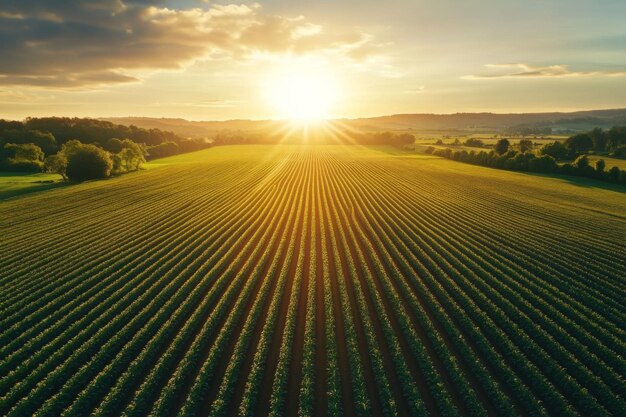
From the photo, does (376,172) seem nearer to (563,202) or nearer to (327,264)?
(563,202)

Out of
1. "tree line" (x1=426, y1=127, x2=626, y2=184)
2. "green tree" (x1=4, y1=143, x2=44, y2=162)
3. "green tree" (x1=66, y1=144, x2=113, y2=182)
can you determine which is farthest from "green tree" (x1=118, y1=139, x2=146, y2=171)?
"tree line" (x1=426, y1=127, x2=626, y2=184)

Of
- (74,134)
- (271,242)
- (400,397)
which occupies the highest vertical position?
(74,134)

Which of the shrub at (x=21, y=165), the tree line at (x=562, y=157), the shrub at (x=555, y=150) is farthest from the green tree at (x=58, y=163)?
the shrub at (x=555, y=150)

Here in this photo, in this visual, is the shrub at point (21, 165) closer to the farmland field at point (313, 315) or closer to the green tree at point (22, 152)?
the green tree at point (22, 152)

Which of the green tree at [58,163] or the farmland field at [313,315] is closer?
the farmland field at [313,315]

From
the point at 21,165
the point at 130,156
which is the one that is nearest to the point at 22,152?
the point at 21,165

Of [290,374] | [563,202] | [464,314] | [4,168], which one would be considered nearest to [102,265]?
[290,374]

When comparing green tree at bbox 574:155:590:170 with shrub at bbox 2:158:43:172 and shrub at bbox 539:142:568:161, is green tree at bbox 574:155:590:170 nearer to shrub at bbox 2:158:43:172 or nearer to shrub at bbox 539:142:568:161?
shrub at bbox 539:142:568:161
